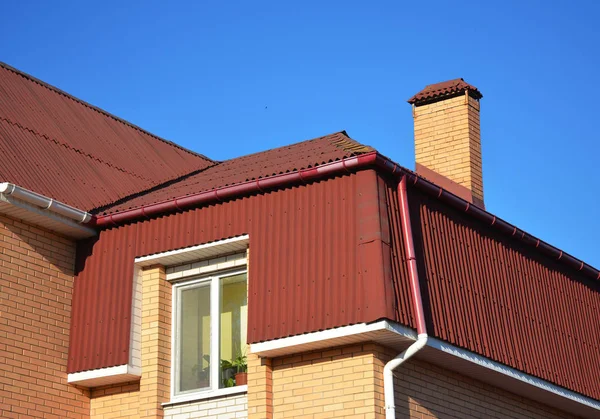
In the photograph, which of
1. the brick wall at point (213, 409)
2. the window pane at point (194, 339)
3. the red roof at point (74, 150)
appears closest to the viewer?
the brick wall at point (213, 409)

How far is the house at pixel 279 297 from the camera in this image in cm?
1127

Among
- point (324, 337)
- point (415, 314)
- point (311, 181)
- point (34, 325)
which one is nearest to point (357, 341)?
point (324, 337)

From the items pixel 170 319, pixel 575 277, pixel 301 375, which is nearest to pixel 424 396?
pixel 301 375

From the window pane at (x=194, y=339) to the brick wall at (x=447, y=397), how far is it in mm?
2519

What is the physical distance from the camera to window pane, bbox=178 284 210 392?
12.6 meters

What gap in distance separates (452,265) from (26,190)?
16.8ft

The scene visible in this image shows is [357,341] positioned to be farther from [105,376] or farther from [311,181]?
[105,376]

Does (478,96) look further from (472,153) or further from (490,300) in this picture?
(490,300)

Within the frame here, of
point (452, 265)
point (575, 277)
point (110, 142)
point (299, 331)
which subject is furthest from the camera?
point (110, 142)

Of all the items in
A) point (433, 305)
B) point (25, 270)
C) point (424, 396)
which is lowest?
point (424, 396)

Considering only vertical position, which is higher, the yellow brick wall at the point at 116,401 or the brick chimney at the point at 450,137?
the brick chimney at the point at 450,137

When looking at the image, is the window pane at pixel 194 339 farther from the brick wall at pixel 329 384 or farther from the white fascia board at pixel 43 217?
the white fascia board at pixel 43 217

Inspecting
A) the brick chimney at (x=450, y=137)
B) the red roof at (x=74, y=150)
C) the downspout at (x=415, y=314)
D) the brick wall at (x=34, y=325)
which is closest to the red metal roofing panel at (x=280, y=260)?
the brick wall at (x=34, y=325)

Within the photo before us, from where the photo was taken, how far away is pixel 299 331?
1123 cm
